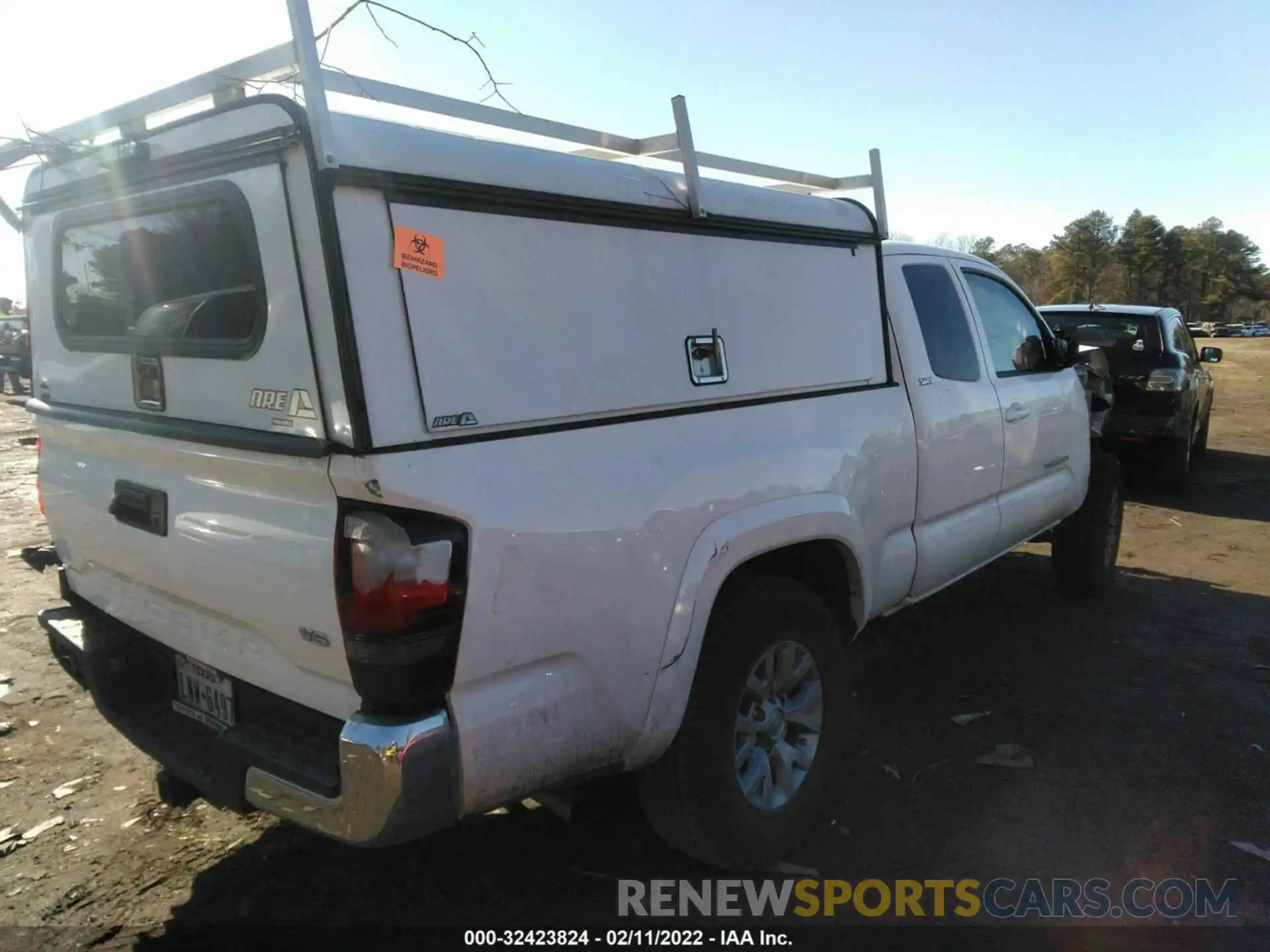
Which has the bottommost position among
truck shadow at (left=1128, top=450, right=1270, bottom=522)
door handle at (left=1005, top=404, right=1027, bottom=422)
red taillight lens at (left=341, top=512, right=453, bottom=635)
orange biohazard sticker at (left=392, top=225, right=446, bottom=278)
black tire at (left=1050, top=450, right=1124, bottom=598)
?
truck shadow at (left=1128, top=450, right=1270, bottom=522)

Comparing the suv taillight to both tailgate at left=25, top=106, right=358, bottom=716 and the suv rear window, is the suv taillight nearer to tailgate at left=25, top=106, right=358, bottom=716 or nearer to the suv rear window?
tailgate at left=25, top=106, right=358, bottom=716

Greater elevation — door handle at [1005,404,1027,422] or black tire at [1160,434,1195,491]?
door handle at [1005,404,1027,422]

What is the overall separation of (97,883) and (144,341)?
1737mm

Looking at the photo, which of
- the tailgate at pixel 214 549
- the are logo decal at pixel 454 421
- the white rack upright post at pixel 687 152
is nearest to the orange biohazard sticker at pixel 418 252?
the are logo decal at pixel 454 421

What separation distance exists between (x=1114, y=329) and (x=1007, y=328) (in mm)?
5536

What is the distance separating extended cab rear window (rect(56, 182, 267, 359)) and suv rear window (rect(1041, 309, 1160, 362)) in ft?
28.1

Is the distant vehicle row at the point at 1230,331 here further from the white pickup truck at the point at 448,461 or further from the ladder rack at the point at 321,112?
the ladder rack at the point at 321,112

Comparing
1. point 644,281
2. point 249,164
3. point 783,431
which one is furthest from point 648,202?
point 249,164

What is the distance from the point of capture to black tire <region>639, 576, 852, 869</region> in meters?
2.69

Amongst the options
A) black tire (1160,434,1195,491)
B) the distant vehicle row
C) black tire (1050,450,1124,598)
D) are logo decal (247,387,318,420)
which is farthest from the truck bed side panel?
the distant vehicle row

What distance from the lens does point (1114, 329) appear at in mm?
9453

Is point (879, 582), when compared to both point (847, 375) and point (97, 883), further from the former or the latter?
point (97, 883)

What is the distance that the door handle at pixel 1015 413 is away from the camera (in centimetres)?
452

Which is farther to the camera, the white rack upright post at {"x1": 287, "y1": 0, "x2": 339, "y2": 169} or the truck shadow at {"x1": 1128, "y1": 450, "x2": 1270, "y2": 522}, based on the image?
the truck shadow at {"x1": 1128, "y1": 450, "x2": 1270, "y2": 522}
